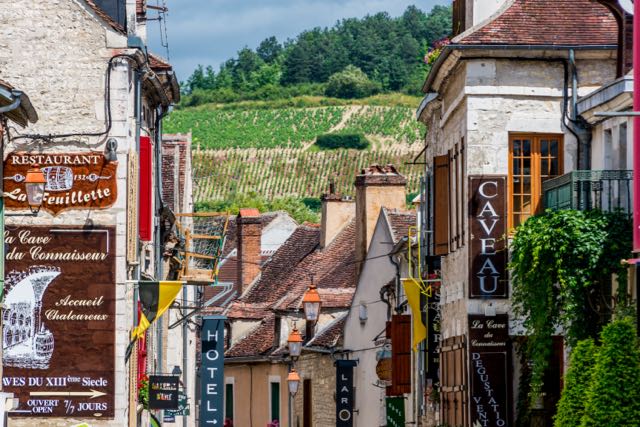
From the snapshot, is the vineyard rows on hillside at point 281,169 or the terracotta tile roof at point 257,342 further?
the vineyard rows on hillside at point 281,169

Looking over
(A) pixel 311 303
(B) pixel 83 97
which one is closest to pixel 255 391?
(A) pixel 311 303

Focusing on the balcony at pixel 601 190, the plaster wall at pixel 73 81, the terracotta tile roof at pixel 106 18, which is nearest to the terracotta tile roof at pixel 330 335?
the plaster wall at pixel 73 81

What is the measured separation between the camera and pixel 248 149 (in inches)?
5379

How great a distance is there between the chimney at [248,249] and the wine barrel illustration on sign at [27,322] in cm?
2950

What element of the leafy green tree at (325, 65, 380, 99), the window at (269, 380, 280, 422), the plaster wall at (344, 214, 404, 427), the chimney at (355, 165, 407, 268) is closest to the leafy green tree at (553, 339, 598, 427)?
the plaster wall at (344, 214, 404, 427)

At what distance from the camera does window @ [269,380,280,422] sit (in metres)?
54.3

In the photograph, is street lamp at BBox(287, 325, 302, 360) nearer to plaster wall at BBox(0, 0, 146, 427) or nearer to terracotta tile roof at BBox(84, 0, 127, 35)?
plaster wall at BBox(0, 0, 146, 427)

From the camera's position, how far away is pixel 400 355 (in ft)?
127

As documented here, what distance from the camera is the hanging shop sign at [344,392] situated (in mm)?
45500

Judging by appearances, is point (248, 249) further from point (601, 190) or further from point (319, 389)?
point (601, 190)

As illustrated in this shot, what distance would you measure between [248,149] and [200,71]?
61.2 m

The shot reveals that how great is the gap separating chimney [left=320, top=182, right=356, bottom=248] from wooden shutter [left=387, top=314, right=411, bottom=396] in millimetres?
16155

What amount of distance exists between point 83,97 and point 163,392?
20.3 ft

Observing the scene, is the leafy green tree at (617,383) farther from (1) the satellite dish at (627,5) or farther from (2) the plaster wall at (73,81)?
(2) the plaster wall at (73,81)
